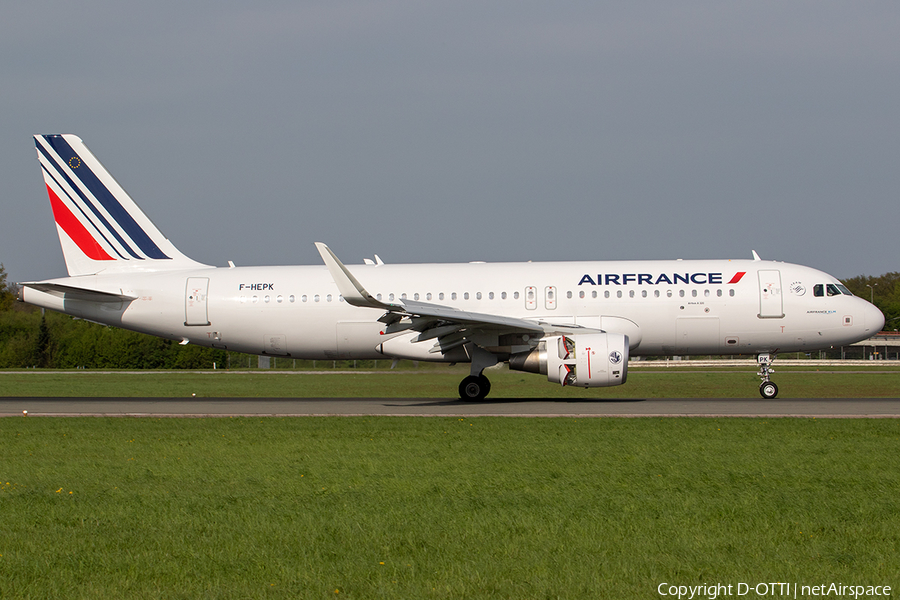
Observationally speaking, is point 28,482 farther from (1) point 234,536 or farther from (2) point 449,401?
(2) point 449,401

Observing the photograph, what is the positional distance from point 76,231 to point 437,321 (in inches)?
480

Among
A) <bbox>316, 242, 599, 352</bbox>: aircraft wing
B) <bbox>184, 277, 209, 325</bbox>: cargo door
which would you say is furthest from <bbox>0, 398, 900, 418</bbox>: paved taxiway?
<bbox>184, 277, 209, 325</bbox>: cargo door

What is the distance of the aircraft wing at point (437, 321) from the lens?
69.3ft

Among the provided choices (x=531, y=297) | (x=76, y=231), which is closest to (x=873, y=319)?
(x=531, y=297)

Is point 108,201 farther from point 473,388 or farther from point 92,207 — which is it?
point 473,388

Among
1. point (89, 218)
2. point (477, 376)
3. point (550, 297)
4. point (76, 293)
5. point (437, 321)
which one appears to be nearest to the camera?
point (437, 321)

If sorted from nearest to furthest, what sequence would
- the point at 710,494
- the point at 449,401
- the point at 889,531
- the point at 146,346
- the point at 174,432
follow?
the point at 889,531, the point at 710,494, the point at 174,432, the point at 449,401, the point at 146,346

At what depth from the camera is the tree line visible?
2317 inches

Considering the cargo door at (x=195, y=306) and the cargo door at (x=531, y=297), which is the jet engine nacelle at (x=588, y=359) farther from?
the cargo door at (x=195, y=306)

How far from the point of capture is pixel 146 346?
59.3m

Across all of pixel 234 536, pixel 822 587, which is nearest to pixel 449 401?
pixel 234 536

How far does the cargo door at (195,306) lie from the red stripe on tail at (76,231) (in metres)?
3.09

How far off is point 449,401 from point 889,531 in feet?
56.0

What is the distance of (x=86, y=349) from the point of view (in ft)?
197
